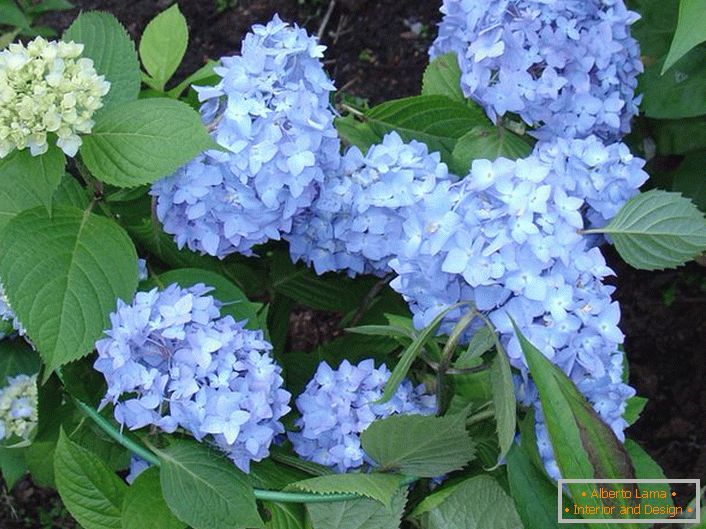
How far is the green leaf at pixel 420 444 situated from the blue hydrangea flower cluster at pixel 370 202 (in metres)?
Answer: 0.22

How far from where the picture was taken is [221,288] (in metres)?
1.26

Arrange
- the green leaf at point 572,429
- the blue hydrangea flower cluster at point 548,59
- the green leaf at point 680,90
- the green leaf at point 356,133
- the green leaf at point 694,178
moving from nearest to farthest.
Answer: the green leaf at point 572,429 → the blue hydrangea flower cluster at point 548,59 → the green leaf at point 356,133 → the green leaf at point 680,90 → the green leaf at point 694,178

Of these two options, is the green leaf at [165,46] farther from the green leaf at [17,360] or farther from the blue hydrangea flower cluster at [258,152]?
the green leaf at [17,360]

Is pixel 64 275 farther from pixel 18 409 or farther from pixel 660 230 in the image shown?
pixel 660 230

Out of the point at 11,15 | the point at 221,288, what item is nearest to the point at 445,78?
the point at 221,288

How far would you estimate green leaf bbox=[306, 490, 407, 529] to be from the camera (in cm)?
110

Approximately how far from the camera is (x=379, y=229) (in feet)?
3.94

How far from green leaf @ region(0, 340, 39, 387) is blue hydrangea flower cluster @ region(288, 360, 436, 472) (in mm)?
526

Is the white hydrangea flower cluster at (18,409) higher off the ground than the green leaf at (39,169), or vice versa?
the green leaf at (39,169)

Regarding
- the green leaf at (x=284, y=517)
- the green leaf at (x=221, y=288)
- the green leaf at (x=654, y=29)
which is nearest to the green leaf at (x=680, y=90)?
the green leaf at (x=654, y=29)

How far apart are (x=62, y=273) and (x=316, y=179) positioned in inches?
12.8

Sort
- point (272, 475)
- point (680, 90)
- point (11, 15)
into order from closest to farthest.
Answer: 1. point (272, 475)
2. point (680, 90)
3. point (11, 15)

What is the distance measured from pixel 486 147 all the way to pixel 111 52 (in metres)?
0.53

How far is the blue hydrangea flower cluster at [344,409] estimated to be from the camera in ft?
3.74
